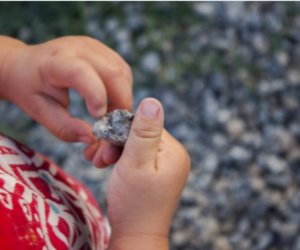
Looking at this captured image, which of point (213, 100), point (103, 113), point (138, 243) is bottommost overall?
point (213, 100)

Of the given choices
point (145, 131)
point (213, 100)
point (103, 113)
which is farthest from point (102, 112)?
point (213, 100)

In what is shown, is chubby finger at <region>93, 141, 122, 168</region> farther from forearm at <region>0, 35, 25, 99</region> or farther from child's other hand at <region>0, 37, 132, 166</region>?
forearm at <region>0, 35, 25, 99</region>

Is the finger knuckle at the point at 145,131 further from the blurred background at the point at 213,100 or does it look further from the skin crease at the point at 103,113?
the blurred background at the point at 213,100

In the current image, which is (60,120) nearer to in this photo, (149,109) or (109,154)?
(109,154)

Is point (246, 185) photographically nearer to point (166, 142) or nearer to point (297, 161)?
point (297, 161)

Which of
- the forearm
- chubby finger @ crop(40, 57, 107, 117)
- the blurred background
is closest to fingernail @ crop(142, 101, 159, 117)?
chubby finger @ crop(40, 57, 107, 117)

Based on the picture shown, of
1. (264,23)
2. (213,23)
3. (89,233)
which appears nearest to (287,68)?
(264,23)

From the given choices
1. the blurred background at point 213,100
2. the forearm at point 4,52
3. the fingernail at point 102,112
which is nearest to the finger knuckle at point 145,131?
the fingernail at point 102,112
